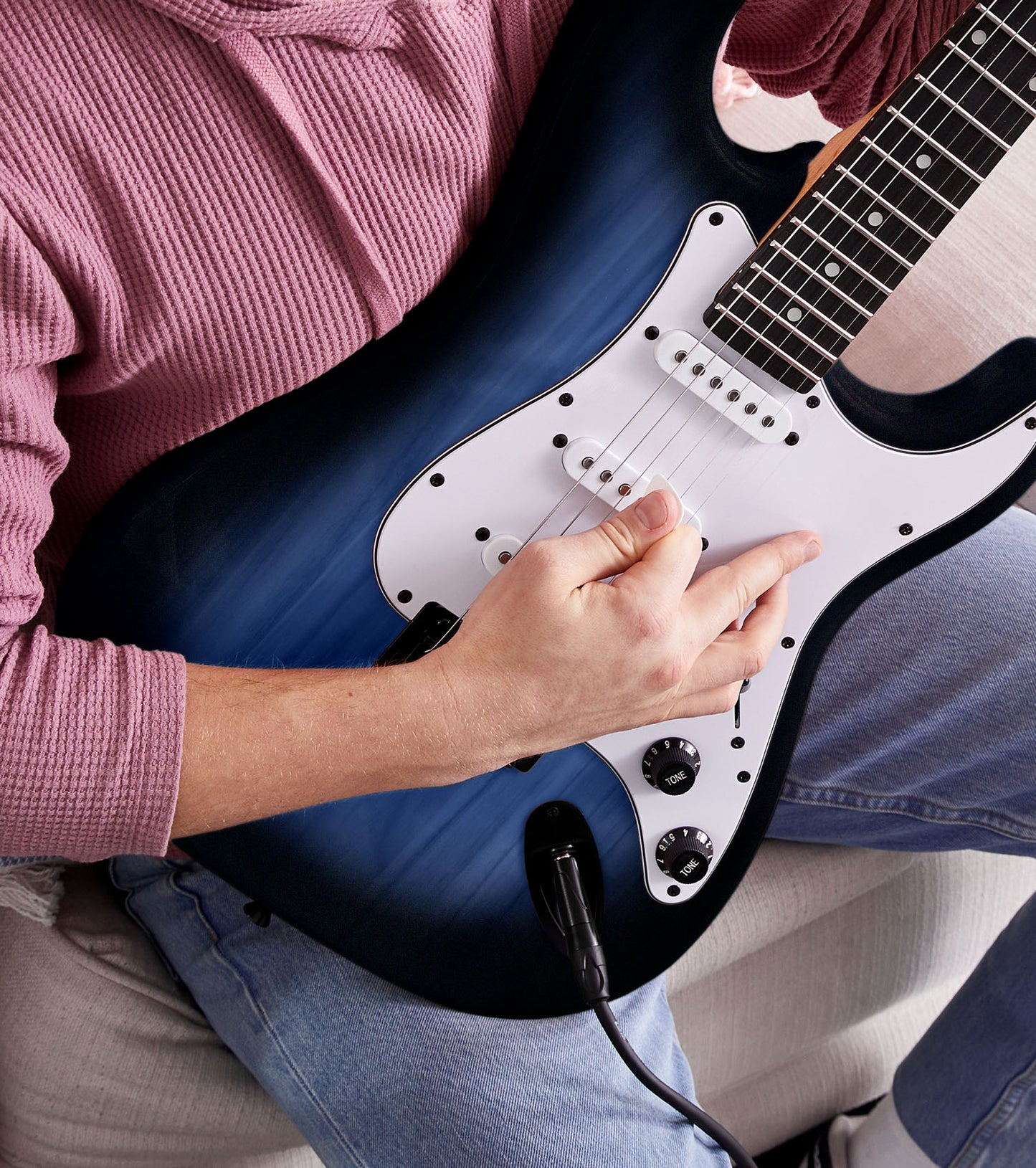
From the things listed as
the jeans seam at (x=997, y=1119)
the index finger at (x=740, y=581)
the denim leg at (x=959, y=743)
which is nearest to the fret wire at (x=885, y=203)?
the index finger at (x=740, y=581)

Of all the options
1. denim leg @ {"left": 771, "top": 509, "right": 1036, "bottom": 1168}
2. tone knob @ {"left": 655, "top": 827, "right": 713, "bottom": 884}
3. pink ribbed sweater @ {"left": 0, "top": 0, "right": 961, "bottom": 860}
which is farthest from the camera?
denim leg @ {"left": 771, "top": 509, "right": 1036, "bottom": 1168}

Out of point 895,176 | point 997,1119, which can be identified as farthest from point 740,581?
point 997,1119

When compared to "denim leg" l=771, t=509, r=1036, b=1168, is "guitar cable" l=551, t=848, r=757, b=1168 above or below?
below

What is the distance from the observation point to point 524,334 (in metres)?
0.66

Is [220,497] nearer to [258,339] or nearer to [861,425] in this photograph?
[258,339]

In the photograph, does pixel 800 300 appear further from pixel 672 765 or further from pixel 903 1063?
→ pixel 903 1063

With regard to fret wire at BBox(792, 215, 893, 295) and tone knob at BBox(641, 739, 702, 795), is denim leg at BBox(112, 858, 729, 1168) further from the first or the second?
fret wire at BBox(792, 215, 893, 295)

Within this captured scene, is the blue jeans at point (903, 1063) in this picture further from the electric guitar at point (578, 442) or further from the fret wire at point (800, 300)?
the fret wire at point (800, 300)

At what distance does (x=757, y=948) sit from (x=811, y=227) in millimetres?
797

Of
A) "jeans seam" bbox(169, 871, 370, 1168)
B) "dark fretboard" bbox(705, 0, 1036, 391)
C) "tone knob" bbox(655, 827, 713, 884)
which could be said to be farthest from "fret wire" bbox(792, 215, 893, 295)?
"jeans seam" bbox(169, 871, 370, 1168)

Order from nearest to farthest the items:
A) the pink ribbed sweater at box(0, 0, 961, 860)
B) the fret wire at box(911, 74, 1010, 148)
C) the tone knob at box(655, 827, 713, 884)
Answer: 1. the pink ribbed sweater at box(0, 0, 961, 860)
2. the fret wire at box(911, 74, 1010, 148)
3. the tone knob at box(655, 827, 713, 884)

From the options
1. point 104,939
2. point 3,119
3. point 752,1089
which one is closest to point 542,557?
point 3,119

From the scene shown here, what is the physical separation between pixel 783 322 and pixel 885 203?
105mm

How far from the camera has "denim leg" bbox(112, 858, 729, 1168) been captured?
2.36 feet
